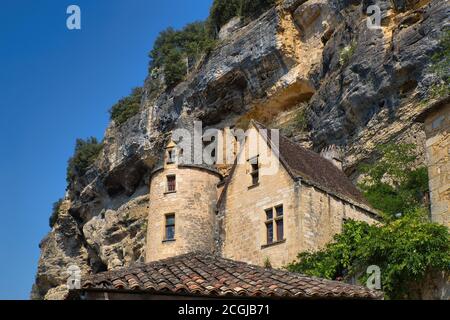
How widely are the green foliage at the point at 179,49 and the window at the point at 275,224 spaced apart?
17.5 metres

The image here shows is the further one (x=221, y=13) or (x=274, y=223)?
(x=221, y=13)

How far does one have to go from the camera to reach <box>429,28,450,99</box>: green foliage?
25984mm

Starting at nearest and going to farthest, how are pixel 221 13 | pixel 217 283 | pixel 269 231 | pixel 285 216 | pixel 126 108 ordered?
pixel 217 283
pixel 285 216
pixel 269 231
pixel 221 13
pixel 126 108

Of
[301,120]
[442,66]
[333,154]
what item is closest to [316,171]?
[333,154]

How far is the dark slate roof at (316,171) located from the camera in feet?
85.8

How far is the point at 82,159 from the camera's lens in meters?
51.6

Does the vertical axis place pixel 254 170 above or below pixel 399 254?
above

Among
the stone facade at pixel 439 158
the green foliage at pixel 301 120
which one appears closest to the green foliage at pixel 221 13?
the green foliage at pixel 301 120

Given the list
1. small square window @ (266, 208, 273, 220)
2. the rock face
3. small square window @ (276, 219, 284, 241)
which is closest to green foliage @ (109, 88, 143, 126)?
the rock face

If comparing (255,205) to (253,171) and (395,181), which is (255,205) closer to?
(253,171)

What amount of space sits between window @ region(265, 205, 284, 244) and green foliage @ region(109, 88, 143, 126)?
23.5 meters

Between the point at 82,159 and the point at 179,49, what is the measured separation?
1042cm

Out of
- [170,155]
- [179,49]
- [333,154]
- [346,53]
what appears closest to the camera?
[170,155]

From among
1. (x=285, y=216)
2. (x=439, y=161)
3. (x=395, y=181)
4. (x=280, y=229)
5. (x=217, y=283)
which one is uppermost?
(x=395, y=181)
